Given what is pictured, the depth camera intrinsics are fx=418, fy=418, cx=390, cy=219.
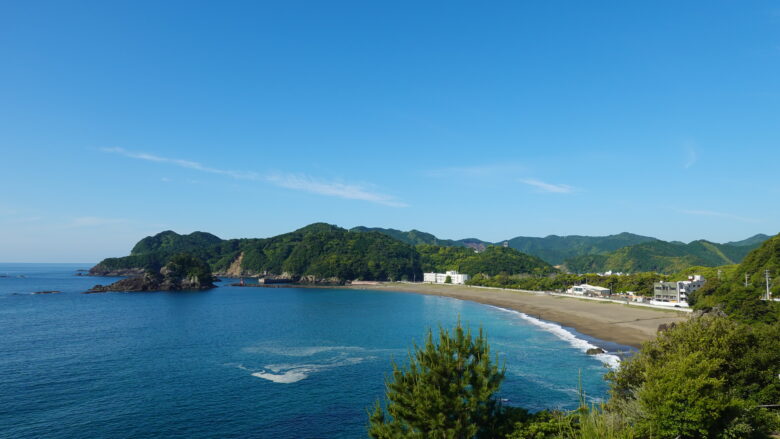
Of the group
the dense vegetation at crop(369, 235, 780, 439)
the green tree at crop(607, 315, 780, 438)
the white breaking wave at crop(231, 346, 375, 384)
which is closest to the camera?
the dense vegetation at crop(369, 235, 780, 439)

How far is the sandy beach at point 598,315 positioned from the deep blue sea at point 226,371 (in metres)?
6.11

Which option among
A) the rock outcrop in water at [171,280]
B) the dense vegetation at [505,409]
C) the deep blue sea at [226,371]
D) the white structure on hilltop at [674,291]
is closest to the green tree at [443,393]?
the dense vegetation at [505,409]

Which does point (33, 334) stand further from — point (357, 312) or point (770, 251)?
point (770, 251)

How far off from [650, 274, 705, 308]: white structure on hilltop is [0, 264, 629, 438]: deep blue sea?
46.8 metres

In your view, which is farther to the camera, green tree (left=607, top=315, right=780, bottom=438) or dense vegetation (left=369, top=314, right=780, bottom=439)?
green tree (left=607, top=315, right=780, bottom=438)

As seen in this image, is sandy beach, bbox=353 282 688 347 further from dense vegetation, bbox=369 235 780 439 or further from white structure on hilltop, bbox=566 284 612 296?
dense vegetation, bbox=369 235 780 439

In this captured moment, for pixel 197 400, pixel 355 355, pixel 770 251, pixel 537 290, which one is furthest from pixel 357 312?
pixel 770 251

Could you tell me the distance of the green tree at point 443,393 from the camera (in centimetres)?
1858

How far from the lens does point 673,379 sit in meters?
21.3

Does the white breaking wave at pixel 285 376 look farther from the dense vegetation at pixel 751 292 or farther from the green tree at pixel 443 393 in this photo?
the dense vegetation at pixel 751 292

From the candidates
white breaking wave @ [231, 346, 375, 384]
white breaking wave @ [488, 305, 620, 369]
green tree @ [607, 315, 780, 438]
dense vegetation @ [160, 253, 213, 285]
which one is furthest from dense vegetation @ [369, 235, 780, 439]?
dense vegetation @ [160, 253, 213, 285]

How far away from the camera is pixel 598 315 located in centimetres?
9369

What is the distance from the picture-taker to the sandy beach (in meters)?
71.6

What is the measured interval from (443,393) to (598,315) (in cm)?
8796
